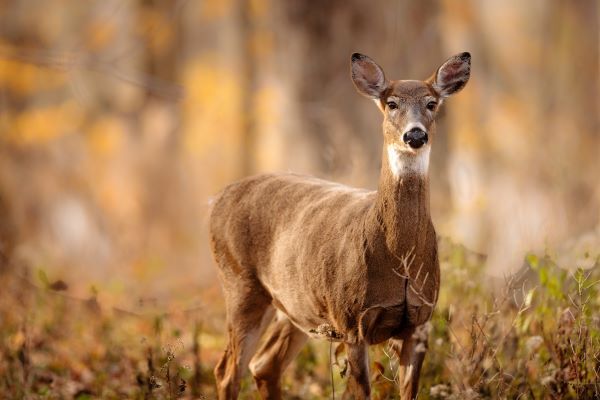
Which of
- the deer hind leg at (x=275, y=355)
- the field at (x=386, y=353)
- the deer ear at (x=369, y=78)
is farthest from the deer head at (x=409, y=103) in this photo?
the deer hind leg at (x=275, y=355)

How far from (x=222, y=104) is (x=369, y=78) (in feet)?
32.6

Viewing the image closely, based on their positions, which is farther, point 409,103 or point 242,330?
point 242,330

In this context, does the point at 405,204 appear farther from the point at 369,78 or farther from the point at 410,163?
the point at 369,78

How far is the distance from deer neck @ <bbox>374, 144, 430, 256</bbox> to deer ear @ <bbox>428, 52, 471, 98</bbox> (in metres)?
0.53

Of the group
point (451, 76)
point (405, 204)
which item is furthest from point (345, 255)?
point (451, 76)

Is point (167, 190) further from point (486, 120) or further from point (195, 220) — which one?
point (486, 120)

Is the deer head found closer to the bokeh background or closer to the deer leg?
the deer leg

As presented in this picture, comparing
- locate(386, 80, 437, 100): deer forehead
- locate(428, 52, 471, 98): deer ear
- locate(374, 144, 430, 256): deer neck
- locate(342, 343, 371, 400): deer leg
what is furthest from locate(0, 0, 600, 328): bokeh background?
locate(342, 343, 371, 400): deer leg

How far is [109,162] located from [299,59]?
3345 mm

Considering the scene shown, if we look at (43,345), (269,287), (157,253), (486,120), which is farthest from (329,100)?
(269,287)

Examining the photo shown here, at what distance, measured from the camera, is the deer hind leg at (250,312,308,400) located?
259 inches

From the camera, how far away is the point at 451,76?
5.73 m

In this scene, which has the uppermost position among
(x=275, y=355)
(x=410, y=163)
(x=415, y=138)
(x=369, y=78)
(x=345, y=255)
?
(x=369, y=78)

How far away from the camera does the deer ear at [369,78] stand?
18.8ft
